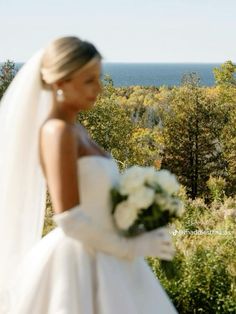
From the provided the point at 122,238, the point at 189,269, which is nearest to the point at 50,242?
the point at 122,238

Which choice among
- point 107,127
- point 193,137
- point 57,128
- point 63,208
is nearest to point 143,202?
point 63,208

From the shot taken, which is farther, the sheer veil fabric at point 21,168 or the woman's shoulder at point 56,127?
the sheer veil fabric at point 21,168

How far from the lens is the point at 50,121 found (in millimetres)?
2770

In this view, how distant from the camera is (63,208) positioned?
105 inches

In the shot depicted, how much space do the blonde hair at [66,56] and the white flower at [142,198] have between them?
1.88 ft

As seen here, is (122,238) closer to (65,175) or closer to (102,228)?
(102,228)

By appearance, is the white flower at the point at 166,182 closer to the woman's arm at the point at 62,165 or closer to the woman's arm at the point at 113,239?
the woman's arm at the point at 113,239

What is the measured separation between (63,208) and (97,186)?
22 cm

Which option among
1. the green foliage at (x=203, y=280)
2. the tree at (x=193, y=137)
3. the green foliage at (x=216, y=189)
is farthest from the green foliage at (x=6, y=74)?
the green foliage at (x=203, y=280)

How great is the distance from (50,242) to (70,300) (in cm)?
27

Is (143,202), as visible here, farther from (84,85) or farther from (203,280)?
(203,280)

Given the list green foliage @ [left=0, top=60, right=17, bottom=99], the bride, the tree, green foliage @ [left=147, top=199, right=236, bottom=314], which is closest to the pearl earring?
the bride

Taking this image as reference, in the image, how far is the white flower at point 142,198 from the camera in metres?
2.78

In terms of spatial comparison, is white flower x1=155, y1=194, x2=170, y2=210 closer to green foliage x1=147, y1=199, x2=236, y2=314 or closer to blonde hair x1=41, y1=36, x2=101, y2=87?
blonde hair x1=41, y1=36, x2=101, y2=87
